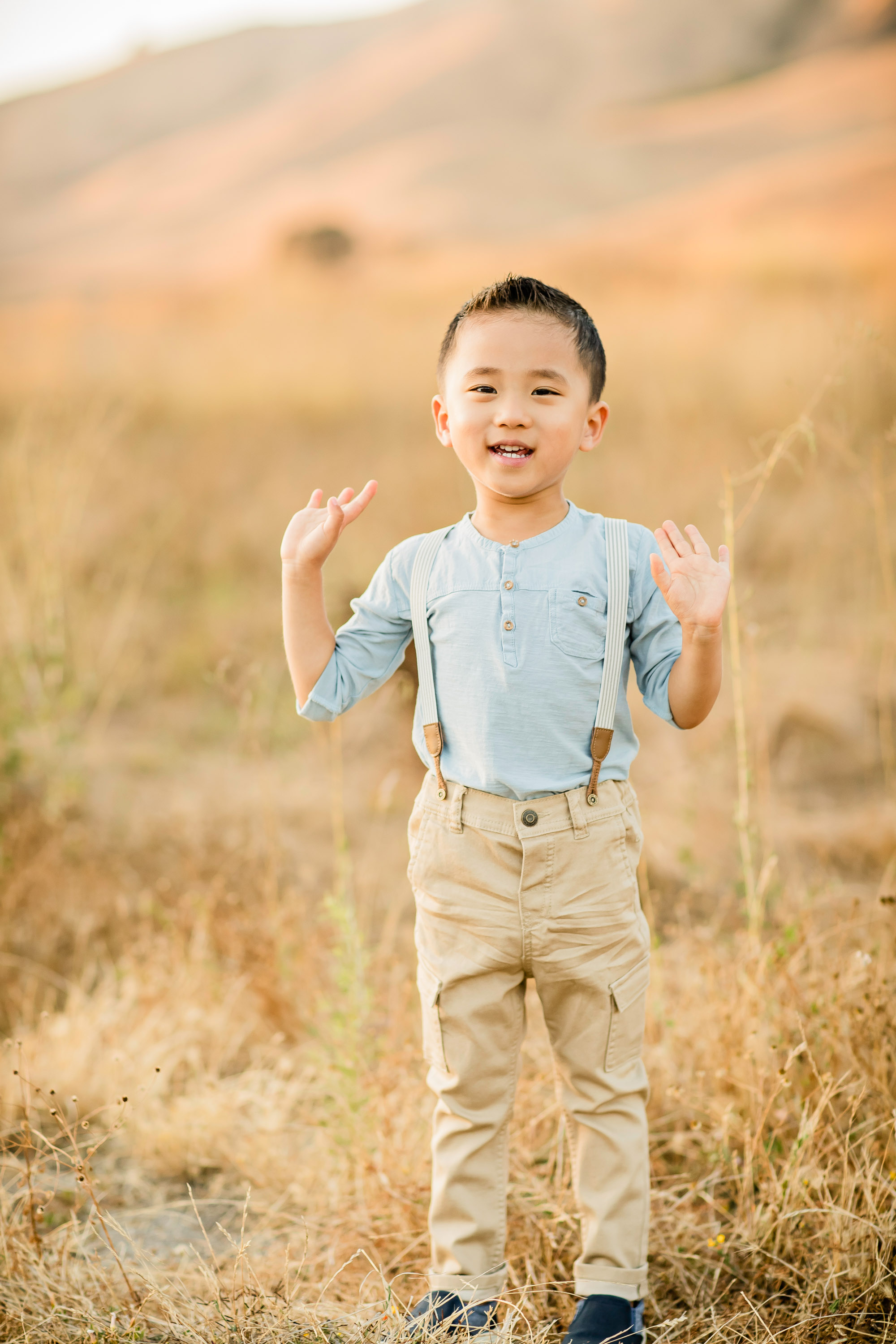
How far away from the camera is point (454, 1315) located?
5.12 ft

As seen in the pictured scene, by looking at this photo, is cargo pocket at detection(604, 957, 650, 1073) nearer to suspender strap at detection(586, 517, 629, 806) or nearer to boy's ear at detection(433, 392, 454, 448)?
suspender strap at detection(586, 517, 629, 806)

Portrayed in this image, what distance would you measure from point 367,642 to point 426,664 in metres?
0.13

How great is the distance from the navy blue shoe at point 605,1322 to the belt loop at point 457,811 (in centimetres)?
82

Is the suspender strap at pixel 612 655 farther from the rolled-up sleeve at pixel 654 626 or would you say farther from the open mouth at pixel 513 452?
the open mouth at pixel 513 452

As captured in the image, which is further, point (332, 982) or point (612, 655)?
point (332, 982)

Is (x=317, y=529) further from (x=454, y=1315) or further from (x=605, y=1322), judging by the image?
(x=605, y=1322)

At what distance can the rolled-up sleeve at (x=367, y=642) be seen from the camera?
165 centimetres

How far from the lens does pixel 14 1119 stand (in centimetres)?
236

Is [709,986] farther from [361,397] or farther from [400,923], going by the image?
[361,397]

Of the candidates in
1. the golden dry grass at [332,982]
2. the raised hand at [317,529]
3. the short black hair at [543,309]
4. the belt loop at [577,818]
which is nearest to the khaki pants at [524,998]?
the belt loop at [577,818]

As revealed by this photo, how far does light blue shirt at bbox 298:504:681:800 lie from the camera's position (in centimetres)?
157

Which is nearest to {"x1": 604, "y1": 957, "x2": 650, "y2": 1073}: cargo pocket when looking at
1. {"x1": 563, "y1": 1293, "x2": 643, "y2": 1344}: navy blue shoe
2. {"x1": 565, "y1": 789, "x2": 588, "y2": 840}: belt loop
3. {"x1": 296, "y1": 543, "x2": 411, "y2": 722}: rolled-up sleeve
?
{"x1": 565, "y1": 789, "x2": 588, "y2": 840}: belt loop

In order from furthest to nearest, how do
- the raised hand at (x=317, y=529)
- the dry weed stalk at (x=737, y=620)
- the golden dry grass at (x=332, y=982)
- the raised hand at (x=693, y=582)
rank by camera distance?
the dry weed stalk at (x=737, y=620) < the golden dry grass at (x=332, y=982) < the raised hand at (x=317, y=529) < the raised hand at (x=693, y=582)

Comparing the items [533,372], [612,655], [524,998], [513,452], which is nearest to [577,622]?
[612,655]
